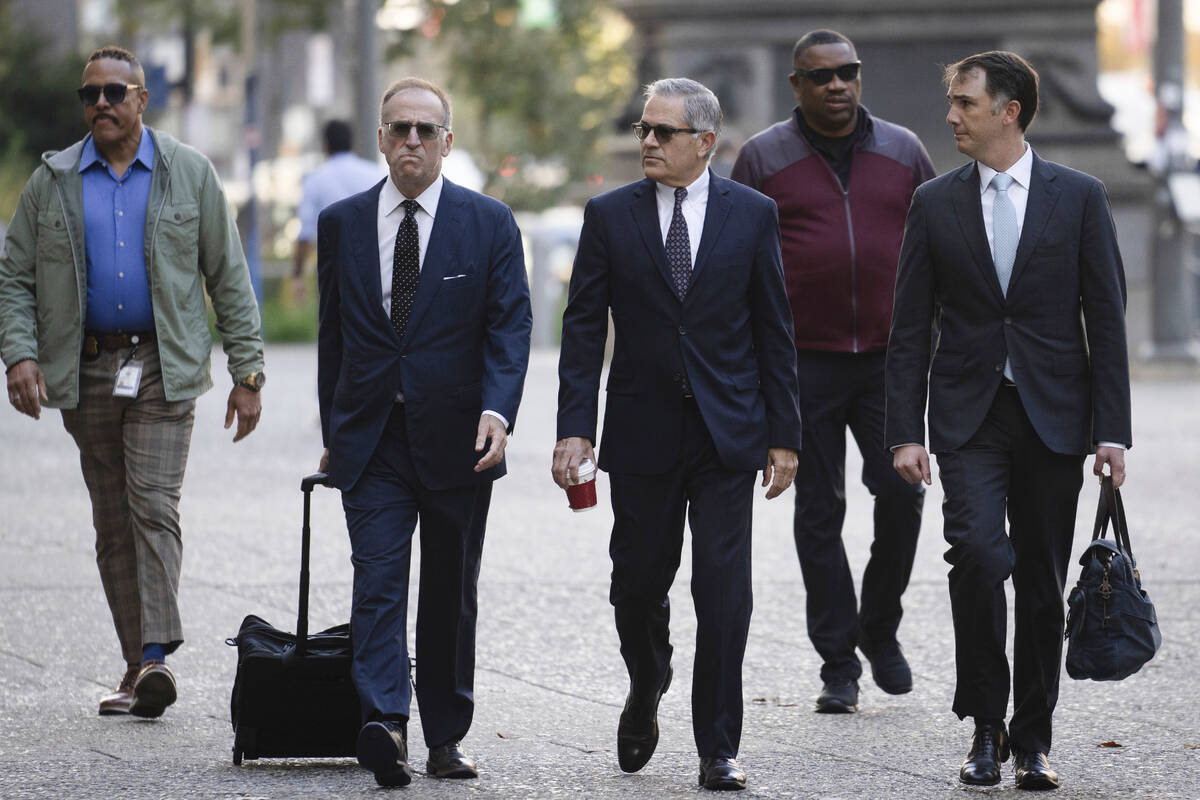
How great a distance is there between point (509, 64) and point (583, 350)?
3190 centimetres

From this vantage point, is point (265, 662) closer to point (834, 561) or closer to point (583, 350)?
point (583, 350)

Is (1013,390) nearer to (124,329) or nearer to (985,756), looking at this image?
(985,756)

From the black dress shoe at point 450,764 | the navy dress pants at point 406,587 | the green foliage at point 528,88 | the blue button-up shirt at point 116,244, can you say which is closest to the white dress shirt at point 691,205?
the navy dress pants at point 406,587

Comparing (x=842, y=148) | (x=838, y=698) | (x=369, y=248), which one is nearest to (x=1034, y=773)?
(x=838, y=698)

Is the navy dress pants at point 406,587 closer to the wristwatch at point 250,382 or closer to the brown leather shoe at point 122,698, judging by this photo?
the wristwatch at point 250,382

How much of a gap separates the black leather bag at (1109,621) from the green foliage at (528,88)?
1146 inches

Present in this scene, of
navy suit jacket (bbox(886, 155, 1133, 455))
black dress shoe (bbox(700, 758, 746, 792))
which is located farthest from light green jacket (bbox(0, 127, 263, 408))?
navy suit jacket (bbox(886, 155, 1133, 455))

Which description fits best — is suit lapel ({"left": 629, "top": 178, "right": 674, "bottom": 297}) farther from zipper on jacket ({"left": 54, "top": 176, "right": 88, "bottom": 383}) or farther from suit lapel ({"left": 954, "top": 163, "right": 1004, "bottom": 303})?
zipper on jacket ({"left": 54, "top": 176, "right": 88, "bottom": 383})

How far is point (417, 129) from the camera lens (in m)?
6.02

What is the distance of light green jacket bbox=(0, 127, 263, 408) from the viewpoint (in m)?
6.83

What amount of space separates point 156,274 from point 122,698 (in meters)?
1.33

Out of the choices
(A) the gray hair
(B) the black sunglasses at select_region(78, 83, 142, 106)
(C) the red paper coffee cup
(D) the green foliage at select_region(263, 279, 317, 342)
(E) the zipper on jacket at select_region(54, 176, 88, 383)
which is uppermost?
(D) the green foliage at select_region(263, 279, 317, 342)

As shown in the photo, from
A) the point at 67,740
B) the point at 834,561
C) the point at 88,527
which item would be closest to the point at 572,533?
the point at 88,527

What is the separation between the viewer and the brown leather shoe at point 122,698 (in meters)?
6.83
